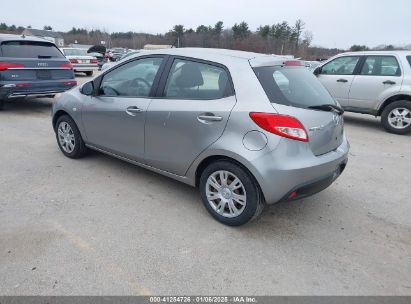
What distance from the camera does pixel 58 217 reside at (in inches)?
132

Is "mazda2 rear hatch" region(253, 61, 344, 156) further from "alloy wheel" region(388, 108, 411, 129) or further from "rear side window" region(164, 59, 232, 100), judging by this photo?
"alloy wheel" region(388, 108, 411, 129)

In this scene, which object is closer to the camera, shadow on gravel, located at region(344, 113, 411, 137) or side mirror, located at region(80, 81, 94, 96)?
side mirror, located at region(80, 81, 94, 96)

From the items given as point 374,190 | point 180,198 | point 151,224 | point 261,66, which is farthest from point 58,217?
point 374,190

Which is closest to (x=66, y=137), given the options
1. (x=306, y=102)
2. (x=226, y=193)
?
(x=226, y=193)

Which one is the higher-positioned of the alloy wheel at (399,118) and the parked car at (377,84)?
the parked car at (377,84)

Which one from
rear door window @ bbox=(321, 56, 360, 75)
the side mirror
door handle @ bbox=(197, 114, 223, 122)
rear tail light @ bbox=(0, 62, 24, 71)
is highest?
rear door window @ bbox=(321, 56, 360, 75)

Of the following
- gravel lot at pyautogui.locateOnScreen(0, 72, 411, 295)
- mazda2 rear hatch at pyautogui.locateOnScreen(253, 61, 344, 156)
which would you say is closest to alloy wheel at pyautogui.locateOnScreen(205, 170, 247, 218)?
gravel lot at pyautogui.locateOnScreen(0, 72, 411, 295)

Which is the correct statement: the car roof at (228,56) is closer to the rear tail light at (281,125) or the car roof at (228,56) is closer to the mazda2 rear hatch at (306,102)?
the mazda2 rear hatch at (306,102)

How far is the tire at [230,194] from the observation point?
3.05 m

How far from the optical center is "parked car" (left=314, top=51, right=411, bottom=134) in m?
7.15

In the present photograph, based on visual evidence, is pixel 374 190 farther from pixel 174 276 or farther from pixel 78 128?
pixel 78 128

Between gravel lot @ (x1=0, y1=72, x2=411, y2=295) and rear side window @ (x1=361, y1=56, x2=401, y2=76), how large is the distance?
360cm

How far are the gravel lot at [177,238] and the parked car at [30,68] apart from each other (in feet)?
11.9

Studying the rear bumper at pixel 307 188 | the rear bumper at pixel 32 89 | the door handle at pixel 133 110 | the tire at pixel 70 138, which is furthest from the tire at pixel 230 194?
the rear bumper at pixel 32 89
